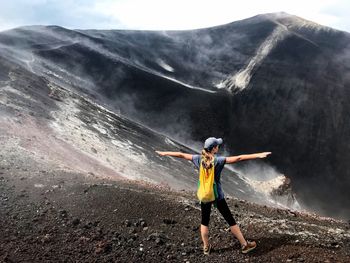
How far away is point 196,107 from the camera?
35.0 metres

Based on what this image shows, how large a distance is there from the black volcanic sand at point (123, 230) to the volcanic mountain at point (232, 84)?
A: 17.6 m

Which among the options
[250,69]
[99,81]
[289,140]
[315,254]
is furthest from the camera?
[250,69]

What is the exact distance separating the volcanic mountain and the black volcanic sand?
1755 cm

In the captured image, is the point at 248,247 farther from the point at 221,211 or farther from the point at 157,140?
the point at 157,140

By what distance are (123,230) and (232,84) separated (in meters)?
32.7

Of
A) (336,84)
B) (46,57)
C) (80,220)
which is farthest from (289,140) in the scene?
(80,220)

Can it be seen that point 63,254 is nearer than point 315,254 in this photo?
No

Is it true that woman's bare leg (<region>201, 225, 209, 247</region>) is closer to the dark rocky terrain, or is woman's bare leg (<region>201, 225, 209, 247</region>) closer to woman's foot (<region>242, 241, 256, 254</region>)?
the dark rocky terrain

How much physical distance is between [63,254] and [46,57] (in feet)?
98.7

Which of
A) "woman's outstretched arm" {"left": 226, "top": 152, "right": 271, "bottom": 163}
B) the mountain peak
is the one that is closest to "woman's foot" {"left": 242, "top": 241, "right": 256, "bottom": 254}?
"woman's outstretched arm" {"left": 226, "top": 152, "right": 271, "bottom": 163}

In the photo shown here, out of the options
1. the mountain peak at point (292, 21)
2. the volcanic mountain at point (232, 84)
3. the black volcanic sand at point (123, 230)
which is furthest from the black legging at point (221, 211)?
the mountain peak at point (292, 21)

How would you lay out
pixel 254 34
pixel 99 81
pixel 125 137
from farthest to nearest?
pixel 254 34 < pixel 99 81 < pixel 125 137

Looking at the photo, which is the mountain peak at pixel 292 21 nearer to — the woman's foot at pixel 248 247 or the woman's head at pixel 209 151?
the woman's head at pixel 209 151

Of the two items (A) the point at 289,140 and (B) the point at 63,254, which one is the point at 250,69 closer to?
(A) the point at 289,140
